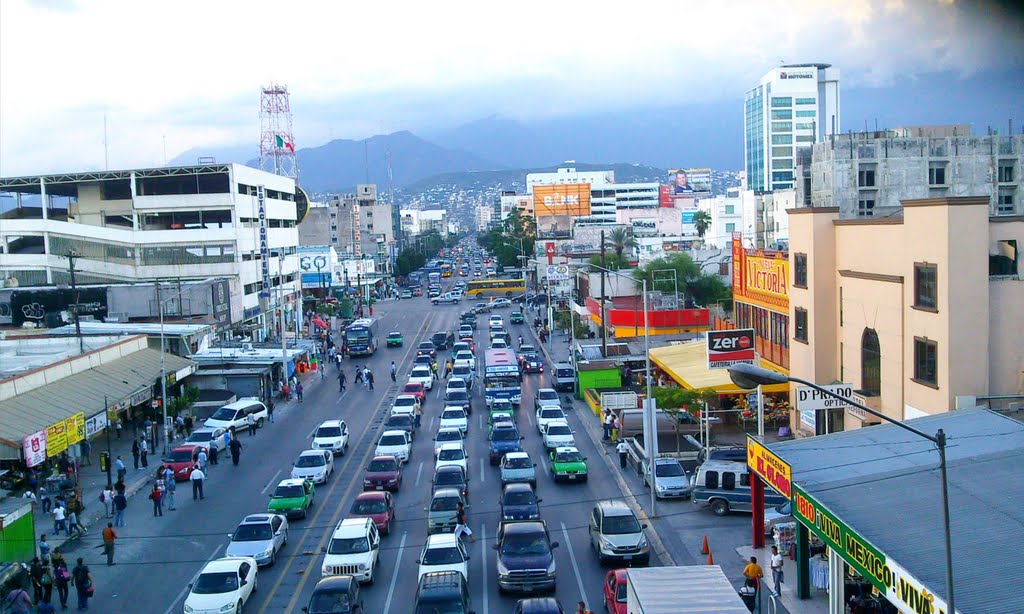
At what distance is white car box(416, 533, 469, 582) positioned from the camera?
20.1 meters

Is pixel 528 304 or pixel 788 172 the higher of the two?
pixel 788 172

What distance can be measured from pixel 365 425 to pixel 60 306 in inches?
1182

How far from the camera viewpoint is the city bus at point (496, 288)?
370 feet

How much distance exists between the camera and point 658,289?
7138cm

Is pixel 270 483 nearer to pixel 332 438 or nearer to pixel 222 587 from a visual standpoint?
pixel 332 438

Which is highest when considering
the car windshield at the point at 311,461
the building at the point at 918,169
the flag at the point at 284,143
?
the flag at the point at 284,143

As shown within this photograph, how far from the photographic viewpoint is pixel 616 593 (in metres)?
18.1

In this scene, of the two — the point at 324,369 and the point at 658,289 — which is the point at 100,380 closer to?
the point at 324,369

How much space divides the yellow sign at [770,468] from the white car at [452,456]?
1083 centimetres

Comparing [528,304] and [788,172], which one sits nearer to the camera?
[528,304]

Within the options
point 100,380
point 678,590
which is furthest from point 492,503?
point 100,380

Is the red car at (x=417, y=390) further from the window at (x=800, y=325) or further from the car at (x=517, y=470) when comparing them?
the window at (x=800, y=325)

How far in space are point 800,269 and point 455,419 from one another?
579 inches

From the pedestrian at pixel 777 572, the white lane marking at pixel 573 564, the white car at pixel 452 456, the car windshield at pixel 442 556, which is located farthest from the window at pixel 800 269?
the car windshield at pixel 442 556
